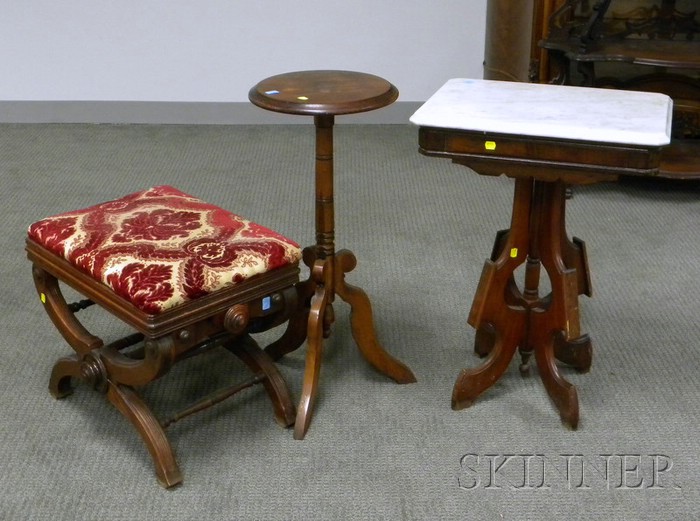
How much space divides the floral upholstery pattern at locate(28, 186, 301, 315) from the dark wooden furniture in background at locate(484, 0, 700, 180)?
174cm

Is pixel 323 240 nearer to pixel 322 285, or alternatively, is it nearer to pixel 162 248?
pixel 322 285

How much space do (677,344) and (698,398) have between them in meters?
0.26

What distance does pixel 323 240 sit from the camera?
213cm

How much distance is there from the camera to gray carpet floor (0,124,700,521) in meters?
1.94

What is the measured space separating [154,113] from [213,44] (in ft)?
1.48

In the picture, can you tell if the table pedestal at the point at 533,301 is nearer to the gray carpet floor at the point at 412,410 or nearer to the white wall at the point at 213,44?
the gray carpet floor at the point at 412,410

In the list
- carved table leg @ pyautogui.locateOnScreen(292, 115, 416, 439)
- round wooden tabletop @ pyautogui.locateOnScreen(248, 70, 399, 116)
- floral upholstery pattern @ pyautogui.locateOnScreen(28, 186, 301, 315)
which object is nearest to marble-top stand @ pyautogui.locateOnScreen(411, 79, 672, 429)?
round wooden tabletop @ pyautogui.locateOnScreen(248, 70, 399, 116)

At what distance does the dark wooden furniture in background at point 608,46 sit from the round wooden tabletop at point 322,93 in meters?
1.49

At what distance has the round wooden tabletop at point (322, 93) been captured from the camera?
1900 millimetres

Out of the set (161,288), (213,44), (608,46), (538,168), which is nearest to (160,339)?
(161,288)

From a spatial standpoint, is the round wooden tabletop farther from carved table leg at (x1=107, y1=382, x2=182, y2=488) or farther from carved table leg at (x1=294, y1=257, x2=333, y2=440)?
carved table leg at (x1=107, y1=382, x2=182, y2=488)

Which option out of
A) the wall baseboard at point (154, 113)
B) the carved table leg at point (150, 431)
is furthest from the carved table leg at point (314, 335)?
the wall baseboard at point (154, 113)

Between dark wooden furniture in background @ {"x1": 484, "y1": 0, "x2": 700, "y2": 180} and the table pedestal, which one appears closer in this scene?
the table pedestal

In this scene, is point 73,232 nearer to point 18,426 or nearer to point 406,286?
point 18,426
